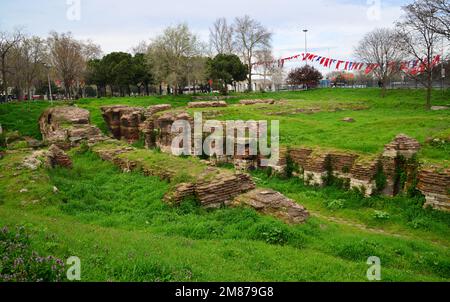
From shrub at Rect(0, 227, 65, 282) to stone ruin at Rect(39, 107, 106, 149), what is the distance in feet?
48.3

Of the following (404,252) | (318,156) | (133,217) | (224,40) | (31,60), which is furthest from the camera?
(224,40)

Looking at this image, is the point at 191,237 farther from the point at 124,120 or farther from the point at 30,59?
the point at 30,59

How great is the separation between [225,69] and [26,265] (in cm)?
4106

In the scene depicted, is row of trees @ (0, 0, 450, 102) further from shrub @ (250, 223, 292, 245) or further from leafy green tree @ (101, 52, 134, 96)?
shrub @ (250, 223, 292, 245)

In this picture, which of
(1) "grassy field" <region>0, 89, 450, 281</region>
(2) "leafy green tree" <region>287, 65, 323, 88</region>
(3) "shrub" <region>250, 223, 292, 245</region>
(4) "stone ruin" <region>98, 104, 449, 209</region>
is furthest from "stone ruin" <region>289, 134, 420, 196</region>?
(2) "leafy green tree" <region>287, 65, 323, 88</region>

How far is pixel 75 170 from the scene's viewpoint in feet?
48.8

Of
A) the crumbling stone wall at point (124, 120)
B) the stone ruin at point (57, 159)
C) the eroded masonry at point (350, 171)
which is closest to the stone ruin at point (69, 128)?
the eroded masonry at point (350, 171)

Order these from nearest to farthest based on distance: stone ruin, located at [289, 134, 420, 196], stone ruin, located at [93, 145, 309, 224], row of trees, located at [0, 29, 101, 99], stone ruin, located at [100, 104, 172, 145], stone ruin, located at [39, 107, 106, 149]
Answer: stone ruin, located at [93, 145, 309, 224] → stone ruin, located at [289, 134, 420, 196] → stone ruin, located at [39, 107, 106, 149] → stone ruin, located at [100, 104, 172, 145] → row of trees, located at [0, 29, 101, 99]

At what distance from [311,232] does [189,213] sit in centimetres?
320

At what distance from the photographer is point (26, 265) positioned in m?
4.71

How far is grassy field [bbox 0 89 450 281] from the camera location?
605 cm

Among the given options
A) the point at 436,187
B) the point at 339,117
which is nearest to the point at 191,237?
the point at 436,187
